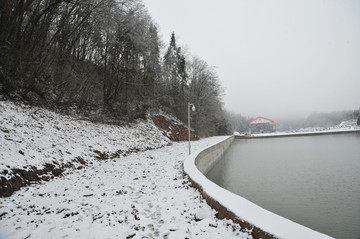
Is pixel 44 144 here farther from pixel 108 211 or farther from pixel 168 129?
pixel 168 129

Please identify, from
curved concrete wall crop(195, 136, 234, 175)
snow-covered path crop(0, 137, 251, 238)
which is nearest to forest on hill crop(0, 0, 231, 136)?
snow-covered path crop(0, 137, 251, 238)

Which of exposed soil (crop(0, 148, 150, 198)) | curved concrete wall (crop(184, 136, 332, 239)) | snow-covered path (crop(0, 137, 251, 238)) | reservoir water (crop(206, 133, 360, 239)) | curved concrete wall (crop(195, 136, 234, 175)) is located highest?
exposed soil (crop(0, 148, 150, 198))

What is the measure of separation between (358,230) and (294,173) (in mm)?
8243

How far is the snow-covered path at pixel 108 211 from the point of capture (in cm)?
333

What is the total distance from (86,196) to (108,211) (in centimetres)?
139

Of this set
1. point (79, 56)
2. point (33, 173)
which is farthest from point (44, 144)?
point (79, 56)

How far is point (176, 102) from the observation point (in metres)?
34.9

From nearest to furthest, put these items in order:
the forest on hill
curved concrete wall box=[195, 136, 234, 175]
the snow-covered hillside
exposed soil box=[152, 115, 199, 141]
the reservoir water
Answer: the snow-covered hillside, the reservoir water, the forest on hill, curved concrete wall box=[195, 136, 234, 175], exposed soil box=[152, 115, 199, 141]

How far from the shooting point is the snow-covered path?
131 inches

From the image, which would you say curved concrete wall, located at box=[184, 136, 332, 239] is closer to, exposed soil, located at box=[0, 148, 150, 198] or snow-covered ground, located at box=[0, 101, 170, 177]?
exposed soil, located at box=[0, 148, 150, 198]

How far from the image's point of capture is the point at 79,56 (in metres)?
16.9

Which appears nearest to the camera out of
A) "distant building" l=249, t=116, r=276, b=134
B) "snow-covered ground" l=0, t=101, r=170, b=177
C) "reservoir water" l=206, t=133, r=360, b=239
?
"snow-covered ground" l=0, t=101, r=170, b=177

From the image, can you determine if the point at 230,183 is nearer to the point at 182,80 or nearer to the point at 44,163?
the point at 44,163

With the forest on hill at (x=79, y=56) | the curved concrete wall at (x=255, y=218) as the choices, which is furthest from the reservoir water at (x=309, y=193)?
the forest on hill at (x=79, y=56)
